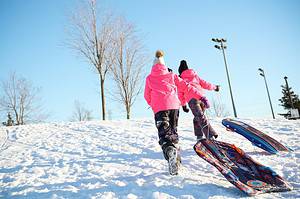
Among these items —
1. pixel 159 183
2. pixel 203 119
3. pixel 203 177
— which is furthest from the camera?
pixel 203 119

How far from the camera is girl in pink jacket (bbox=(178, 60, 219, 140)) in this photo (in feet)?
16.5

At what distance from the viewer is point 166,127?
3.76m

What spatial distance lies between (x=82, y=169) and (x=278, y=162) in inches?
146

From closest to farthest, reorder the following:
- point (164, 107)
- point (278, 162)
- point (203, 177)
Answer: point (203, 177), point (164, 107), point (278, 162)

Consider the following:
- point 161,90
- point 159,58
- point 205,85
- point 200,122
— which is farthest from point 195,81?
point 161,90

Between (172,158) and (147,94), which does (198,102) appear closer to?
(147,94)

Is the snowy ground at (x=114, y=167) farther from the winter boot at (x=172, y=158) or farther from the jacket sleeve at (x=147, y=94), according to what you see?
the jacket sleeve at (x=147, y=94)

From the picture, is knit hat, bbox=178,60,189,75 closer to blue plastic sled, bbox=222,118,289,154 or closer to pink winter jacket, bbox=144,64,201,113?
pink winter jacket, bbox=144,64,201,113

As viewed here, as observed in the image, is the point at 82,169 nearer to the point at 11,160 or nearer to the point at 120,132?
the point at 11,160

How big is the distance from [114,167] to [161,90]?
1.74 metres

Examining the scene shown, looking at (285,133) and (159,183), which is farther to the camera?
(285,133)

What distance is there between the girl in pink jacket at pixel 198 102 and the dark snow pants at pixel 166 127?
121 centimetres

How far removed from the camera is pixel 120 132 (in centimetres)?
768

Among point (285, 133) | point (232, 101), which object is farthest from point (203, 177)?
point (232, 101)
